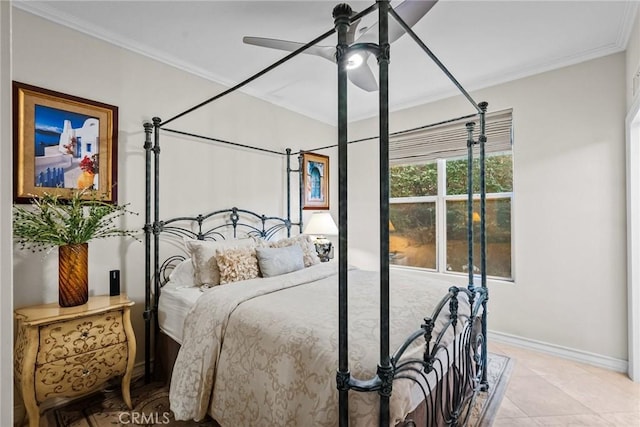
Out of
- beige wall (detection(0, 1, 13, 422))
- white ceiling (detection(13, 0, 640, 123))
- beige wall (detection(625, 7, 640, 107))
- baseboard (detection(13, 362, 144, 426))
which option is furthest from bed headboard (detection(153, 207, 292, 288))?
beige wall (detection(625, 7, 640, 107))

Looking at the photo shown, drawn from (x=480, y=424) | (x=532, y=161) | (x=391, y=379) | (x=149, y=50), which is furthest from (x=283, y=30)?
(x=480, y=424)

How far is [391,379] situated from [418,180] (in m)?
3.20

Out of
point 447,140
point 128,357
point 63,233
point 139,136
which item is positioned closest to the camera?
point 63,233

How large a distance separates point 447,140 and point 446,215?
88cm

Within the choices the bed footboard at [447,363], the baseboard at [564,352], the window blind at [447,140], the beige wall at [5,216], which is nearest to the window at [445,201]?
the window blind at [447,140]

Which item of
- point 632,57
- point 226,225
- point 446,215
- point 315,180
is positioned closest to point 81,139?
point 226,225

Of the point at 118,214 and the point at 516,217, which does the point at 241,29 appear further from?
the point at 516,217

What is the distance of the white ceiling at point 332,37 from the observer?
82.0 inches

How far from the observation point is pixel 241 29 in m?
2.33

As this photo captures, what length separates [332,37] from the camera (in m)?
2.45

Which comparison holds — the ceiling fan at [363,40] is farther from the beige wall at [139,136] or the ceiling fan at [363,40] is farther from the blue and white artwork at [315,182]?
the blue and white artwork at [315,182]

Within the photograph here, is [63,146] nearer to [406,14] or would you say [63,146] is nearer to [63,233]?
[63,233]

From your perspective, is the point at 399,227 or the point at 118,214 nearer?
the point at 118,214

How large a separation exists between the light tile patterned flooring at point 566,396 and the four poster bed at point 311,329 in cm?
28
